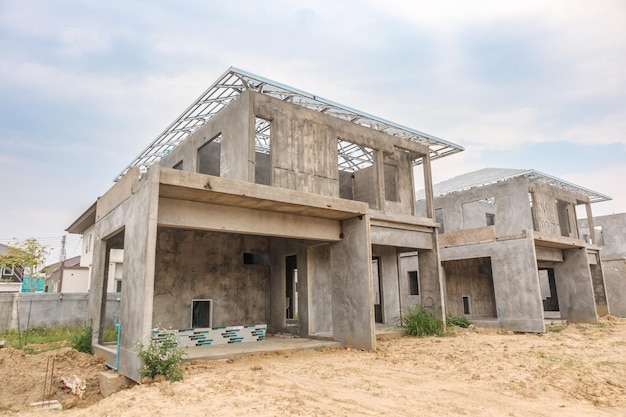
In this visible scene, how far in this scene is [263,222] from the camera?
981cm

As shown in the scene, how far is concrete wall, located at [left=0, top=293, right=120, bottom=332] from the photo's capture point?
1541cm

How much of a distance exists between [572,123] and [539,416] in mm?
14460

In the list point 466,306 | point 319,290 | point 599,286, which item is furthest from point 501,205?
point 319,290

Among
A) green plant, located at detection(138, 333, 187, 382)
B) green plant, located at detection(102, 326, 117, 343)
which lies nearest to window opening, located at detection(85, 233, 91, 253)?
green plant, located at detection(102, 326, 117, 343)

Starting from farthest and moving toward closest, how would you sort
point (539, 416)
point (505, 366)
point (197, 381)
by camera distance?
point (505, 366) → point (197, 381) → point (539, 416)

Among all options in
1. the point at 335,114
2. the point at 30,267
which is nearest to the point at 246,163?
the point at 335,114

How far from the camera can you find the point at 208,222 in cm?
887

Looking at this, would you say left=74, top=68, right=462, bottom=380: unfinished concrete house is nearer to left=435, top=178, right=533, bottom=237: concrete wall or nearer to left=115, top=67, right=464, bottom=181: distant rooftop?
left=115, top=67, right=464, bottom=181: distant rooftop

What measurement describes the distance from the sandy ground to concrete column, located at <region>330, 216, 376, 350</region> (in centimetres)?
63

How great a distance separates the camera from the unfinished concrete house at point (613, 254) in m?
23.2

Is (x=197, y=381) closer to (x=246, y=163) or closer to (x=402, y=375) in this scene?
(x=402, y=375)

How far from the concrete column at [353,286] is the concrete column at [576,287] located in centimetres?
1419

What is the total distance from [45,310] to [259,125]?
11187mm

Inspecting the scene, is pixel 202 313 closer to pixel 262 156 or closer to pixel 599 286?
pixel 262 156
